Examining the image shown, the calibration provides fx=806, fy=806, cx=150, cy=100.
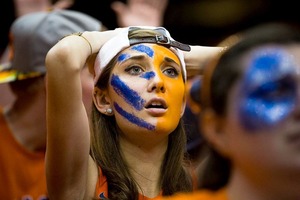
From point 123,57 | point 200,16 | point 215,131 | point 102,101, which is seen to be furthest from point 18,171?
point 200,16

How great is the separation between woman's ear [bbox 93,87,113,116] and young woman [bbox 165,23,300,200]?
0.79 metres

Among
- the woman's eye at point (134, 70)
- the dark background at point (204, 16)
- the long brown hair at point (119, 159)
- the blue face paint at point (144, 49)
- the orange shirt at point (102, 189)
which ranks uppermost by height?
the blue face paint at point (144, 49)

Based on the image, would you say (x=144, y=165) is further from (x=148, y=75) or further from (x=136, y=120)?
(x=148, y=75)

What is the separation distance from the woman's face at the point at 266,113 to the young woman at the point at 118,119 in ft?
2.53

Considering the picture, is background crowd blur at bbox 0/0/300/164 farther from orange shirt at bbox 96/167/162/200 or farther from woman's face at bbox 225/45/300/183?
woman's face at bbox 225/45/300/183

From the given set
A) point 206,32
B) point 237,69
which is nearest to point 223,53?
point 237,69

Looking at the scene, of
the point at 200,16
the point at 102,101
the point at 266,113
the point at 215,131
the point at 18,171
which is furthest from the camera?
the point at 200,16

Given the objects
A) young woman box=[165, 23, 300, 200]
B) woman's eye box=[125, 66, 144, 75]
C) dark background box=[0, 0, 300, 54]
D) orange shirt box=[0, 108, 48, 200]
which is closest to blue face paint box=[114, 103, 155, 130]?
woman's eye box=[125, 66, 144, 75]

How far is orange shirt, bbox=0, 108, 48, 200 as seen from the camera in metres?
3.31

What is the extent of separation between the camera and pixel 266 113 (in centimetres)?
159

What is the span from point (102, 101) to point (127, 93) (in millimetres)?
124

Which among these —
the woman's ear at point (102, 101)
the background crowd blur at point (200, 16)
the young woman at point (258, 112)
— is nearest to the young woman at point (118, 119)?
the woman's ear at point (102, 101)

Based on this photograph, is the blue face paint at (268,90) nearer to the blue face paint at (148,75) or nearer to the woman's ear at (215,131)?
the woman's ear at (215,131)

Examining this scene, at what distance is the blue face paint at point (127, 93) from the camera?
2398 millimetres
